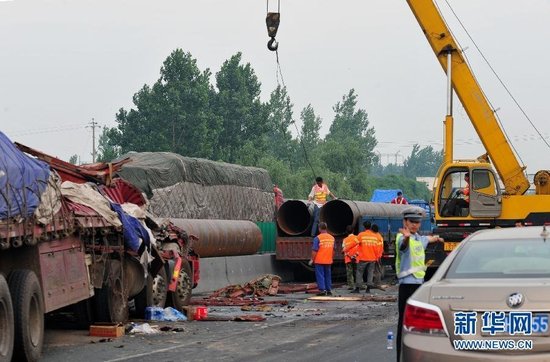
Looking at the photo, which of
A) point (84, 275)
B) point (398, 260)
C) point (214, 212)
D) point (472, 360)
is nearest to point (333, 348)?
point (398, 260)

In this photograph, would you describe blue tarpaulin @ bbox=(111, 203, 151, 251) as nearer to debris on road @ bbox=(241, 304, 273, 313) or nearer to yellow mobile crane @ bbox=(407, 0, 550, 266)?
debris on road @ bbox=(241, 304, 273, 313)

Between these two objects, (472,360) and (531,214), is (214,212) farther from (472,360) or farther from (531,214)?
(472,360)

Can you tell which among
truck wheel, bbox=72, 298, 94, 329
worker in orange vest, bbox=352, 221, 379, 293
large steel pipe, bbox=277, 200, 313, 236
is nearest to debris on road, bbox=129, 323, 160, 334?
truck wheel, bbox=72, 298, 94, 329

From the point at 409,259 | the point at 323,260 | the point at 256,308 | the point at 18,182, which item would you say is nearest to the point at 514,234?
the point at 409,259

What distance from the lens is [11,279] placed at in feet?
42.7

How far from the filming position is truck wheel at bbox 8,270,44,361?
1279 cm

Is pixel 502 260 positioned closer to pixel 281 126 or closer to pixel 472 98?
pixel 472 98

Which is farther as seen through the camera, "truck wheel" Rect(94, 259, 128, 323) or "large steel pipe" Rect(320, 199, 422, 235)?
"large steel pipe" Rect(320, 199, 422, 235)

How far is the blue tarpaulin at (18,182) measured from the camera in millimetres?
12234

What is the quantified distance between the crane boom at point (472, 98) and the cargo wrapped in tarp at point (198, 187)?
24.3ft

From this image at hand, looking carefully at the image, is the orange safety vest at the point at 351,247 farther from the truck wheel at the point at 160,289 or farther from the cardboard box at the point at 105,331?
the cardboard box at the point at 105,331

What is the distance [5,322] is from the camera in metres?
12.4

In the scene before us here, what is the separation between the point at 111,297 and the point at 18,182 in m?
4.16

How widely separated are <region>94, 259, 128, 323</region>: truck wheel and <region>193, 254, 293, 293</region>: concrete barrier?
9098 mm
